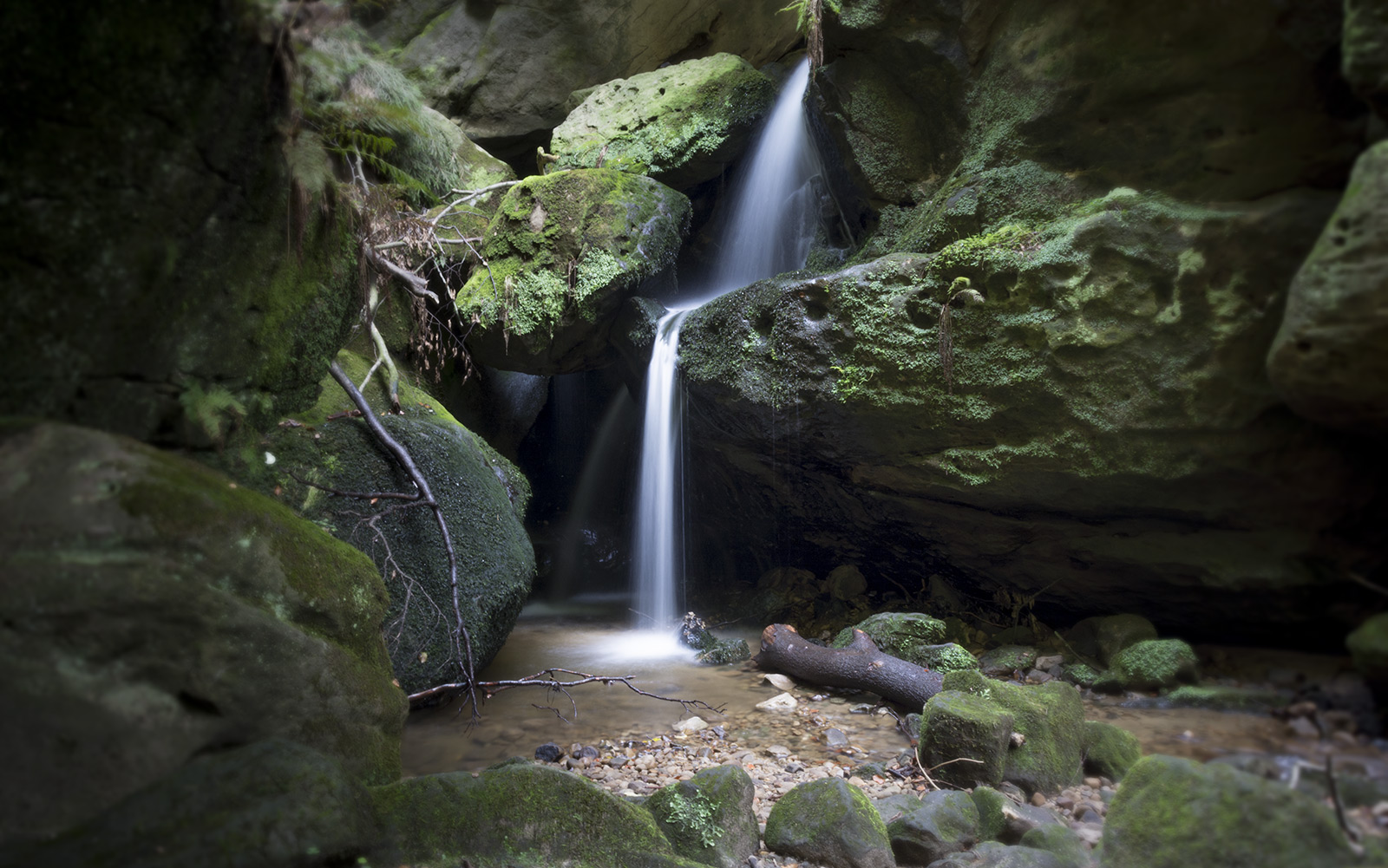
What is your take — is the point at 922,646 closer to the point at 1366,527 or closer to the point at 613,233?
the point at 1366,527

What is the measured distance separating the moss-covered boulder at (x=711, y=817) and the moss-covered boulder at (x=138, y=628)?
1275mm

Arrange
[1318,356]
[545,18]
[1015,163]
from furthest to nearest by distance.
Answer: [545,18], [1015,163], [1318,356]

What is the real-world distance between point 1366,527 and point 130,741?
3.08 m

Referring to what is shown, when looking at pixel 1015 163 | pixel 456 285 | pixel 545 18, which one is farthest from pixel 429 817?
pixel 545 18

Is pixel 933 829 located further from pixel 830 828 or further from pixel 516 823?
pixel 516 823

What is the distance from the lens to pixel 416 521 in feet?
16.2

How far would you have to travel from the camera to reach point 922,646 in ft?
18.7

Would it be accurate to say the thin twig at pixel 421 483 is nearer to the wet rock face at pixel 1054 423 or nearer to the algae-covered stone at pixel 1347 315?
the wet rock face at pixel 1054 423

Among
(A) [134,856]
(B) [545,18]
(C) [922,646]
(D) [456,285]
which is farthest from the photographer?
(B) [545,18]

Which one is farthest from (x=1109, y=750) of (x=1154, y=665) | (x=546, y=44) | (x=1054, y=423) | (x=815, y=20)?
(x=546, y=44)

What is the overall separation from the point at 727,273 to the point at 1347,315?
8.87 metres

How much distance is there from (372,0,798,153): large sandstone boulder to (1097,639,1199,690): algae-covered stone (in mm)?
11233

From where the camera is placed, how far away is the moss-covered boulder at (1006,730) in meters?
2.89

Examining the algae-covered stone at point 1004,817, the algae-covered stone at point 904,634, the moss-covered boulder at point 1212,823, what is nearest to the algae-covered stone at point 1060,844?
the algae-covered stone at point 1004,817
